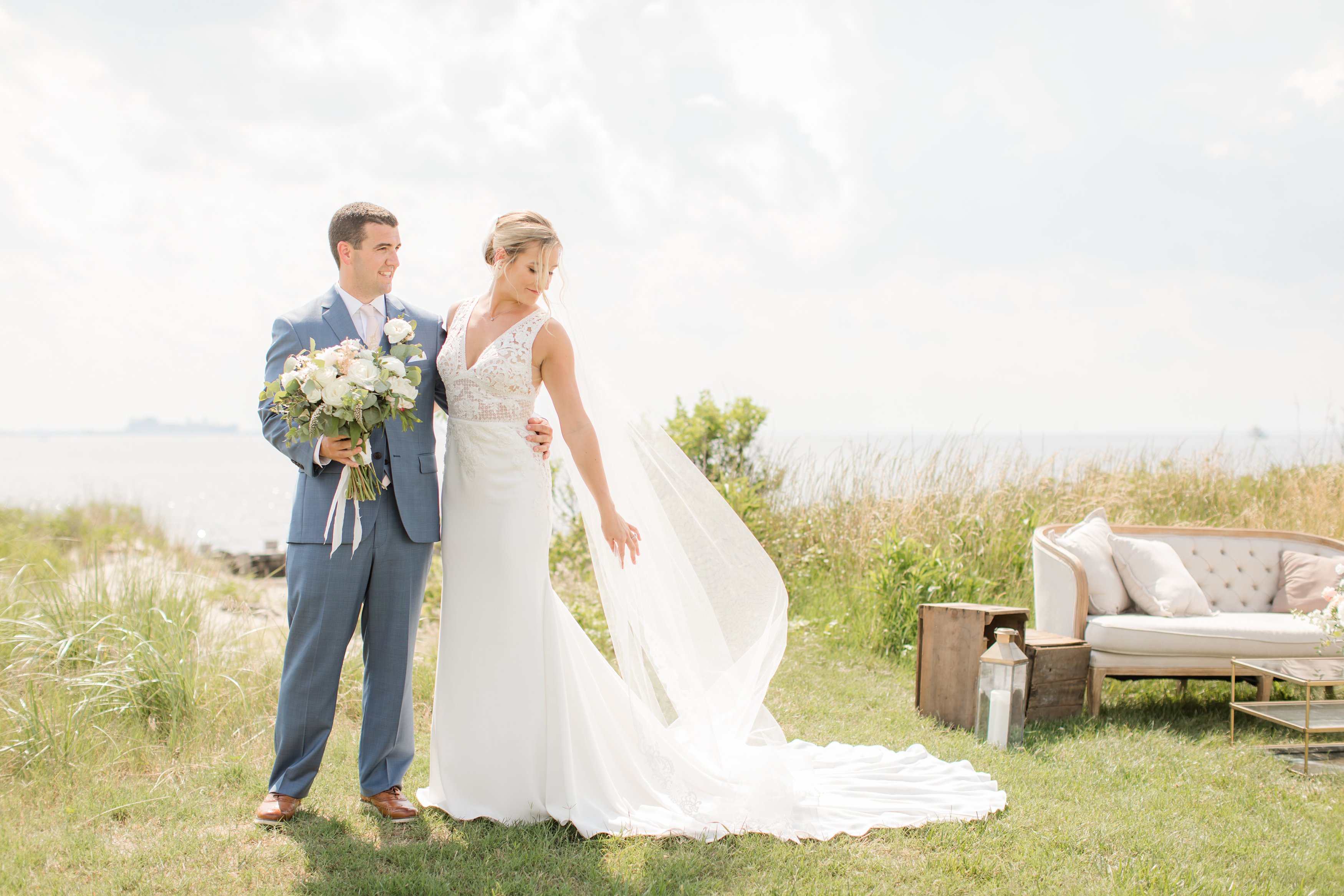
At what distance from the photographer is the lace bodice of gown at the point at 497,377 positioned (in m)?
3.14

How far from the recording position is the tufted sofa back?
5598mm

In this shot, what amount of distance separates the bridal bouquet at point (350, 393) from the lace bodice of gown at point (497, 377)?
24 centimetres

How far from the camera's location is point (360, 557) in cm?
310

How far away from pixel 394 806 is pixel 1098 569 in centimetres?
417

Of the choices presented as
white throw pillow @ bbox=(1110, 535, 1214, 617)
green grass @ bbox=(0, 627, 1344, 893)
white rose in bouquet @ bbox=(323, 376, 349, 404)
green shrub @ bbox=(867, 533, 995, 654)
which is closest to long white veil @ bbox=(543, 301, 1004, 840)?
green grass @ bbox=(0, 627, 1344, 893)

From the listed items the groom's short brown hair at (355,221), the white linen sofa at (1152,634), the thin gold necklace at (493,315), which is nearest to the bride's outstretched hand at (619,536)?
the thin gold necklace at (493,315)

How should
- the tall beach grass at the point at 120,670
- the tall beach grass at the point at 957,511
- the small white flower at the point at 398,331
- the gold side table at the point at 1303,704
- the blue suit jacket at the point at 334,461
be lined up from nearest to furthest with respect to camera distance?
1. the small white flower at the point at 398,331
2. the blue suit jacket at the point at 334,461
3. the tall beach grass at the point at 120,670
4. the gold side table at the point at 1303,704
5. the tall beach grass at the point at 957,511

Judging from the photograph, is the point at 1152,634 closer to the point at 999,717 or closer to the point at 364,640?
the point at 999,717

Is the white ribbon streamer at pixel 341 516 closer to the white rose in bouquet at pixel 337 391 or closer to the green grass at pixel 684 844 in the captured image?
the white rose in bouquet at pixel 337 391

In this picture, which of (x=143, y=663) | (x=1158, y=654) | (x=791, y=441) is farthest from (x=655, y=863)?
(x=791, y=441)

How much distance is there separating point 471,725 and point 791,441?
6334 mm

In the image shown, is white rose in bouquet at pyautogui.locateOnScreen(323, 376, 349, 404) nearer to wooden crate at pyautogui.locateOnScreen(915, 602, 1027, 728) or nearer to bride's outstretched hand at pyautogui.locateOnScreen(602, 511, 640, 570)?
bride's outstretched hand at pyautogui.locateOnScreen(602, 511, 640, 570)

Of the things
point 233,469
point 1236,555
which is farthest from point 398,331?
point 233,469

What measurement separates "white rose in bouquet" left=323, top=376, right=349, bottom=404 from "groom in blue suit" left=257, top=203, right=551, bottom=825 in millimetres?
296
